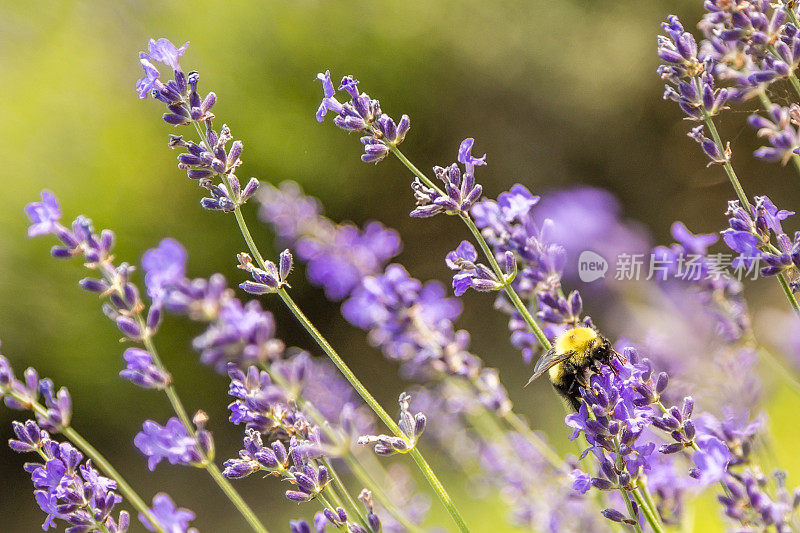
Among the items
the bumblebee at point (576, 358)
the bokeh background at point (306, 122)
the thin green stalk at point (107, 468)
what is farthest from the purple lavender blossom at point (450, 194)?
the bokeh background at point (306, 122)

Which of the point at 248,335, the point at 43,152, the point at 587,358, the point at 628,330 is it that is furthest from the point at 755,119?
the point at 43,152

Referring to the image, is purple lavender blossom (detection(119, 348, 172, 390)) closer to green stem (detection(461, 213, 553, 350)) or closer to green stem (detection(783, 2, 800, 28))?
green stem (detection(461, 213, 553, 350))

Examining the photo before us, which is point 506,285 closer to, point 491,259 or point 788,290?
point 491,259

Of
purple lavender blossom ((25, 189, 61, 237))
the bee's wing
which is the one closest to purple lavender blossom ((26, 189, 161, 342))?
purple lavender blossom ((25, 189, 61, 237))

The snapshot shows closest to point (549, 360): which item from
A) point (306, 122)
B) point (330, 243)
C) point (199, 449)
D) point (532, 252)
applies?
point (532, 252)

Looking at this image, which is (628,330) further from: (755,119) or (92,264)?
(92,264)

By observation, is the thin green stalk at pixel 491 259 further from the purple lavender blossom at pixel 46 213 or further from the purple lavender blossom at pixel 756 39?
the purple lavender blossom at pixel 46 213
